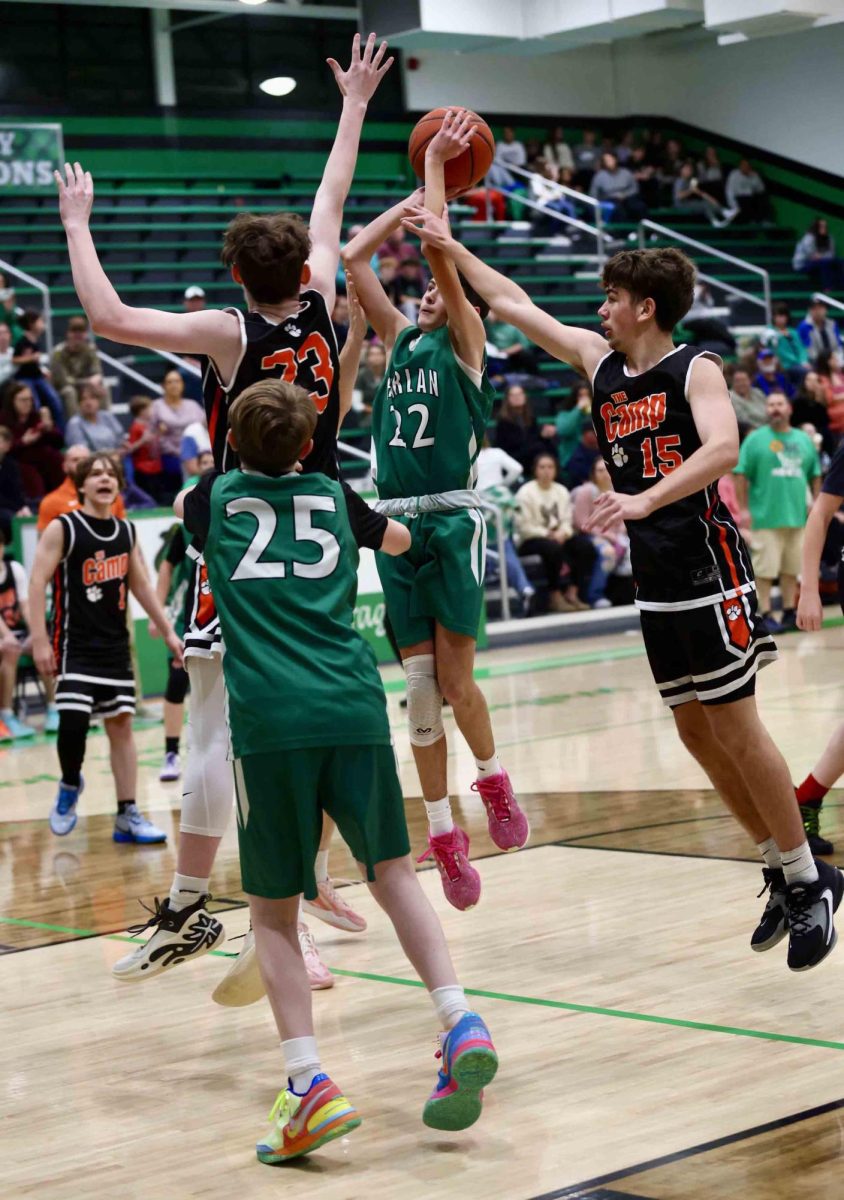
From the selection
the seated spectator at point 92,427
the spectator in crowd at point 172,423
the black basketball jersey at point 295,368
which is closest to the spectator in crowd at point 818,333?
the spectator in crowd at point 172,423

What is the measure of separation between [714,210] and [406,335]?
63.2 feet

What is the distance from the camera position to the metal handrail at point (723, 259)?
66.7 feet

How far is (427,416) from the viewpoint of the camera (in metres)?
4.87

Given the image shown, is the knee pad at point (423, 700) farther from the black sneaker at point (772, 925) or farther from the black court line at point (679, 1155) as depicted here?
the black court line at point (679, 1155)

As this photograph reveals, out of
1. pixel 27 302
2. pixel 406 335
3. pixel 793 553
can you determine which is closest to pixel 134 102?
pixel 27 302

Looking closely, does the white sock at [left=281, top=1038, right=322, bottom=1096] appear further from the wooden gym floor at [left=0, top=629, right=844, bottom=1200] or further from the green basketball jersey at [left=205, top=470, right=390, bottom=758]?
the green basketball jersey at [left=205, top=470, right=390, bottom=758]

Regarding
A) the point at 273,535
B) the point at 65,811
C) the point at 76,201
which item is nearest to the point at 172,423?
→ the point at 65,811

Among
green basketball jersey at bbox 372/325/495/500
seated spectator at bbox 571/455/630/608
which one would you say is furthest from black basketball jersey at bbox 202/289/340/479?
seated spectator at bbox 571/455/630/608

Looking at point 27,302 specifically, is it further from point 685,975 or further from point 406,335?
point 685,975

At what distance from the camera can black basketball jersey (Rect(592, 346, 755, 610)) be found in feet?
13.6

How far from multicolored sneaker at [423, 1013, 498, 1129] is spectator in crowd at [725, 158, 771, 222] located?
2163 cm

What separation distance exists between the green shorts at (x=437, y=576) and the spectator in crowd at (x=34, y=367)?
8440mm

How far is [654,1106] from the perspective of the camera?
333 cm

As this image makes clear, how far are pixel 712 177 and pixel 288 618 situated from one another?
21444 millimetres
